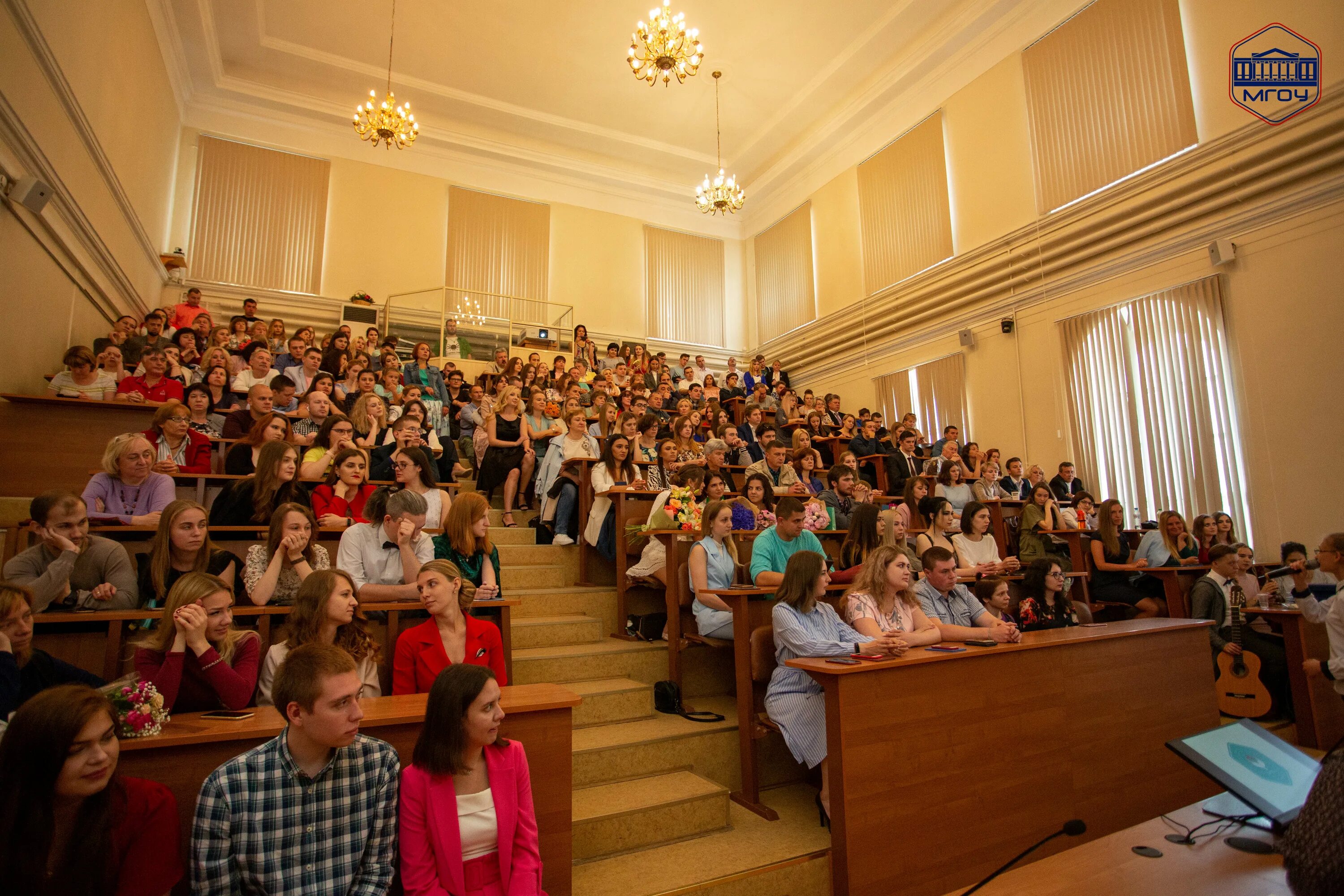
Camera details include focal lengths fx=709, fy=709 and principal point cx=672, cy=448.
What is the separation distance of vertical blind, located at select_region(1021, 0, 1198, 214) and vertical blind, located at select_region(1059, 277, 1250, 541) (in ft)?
4.95

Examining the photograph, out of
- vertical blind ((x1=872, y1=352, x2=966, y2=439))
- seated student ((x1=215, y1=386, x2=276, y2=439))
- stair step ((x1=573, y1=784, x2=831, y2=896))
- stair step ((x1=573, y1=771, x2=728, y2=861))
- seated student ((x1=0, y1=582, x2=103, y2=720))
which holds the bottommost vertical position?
stair step ((x1=573, y1=784, x2=831, y2=896))

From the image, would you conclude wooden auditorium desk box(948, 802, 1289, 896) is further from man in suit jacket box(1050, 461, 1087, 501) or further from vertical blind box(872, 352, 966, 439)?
vertical blind box(872, 352, 966, 439)

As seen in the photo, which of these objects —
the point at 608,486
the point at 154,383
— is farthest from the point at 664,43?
the point at 154,383

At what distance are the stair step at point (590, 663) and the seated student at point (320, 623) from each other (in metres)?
1.23

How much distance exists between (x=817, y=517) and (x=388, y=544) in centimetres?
314

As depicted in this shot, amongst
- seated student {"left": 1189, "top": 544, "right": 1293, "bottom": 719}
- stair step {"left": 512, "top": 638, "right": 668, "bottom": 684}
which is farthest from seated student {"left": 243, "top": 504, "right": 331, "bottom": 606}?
seated student {"left": 1189, "top": 544, "right": 1293, "bottom": 719}

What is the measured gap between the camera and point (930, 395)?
31.1ft

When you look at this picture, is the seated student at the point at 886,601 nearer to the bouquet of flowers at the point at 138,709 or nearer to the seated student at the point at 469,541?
the seated student at the point at 469,541

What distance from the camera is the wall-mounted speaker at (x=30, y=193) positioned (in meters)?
4.28

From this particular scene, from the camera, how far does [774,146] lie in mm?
11828

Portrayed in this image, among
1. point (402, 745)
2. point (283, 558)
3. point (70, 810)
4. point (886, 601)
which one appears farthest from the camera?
point (886, 601)

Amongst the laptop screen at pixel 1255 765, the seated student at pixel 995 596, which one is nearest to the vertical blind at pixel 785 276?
the seated student at pixel 995 596

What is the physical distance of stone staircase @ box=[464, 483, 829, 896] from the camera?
2469 millimetres

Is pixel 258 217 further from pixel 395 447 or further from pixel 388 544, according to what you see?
pixel 388 544
